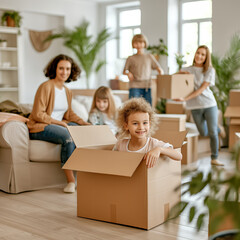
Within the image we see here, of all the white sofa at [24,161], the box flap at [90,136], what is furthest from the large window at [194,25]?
the box flap at [90,136]

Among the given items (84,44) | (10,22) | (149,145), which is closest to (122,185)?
(149,145)

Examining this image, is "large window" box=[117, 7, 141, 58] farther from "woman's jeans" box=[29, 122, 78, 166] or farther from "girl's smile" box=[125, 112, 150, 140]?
"girl's smile" box=[125, 112, 150, 140]

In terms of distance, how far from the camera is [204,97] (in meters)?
4.32

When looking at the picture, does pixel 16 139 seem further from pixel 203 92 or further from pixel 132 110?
pixel 203 92

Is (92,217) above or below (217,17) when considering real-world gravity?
below

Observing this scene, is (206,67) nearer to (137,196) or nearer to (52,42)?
(137,196)

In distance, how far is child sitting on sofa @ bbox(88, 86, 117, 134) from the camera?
3746mm

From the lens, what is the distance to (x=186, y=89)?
4.31m

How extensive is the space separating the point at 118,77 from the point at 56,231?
636 centimetres

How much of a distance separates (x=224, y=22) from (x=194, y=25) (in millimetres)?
1001

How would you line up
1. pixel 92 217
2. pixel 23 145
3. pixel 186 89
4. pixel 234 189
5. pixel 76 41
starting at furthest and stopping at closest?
pixel 76 41 → pixel 186 89 → pixel 23 145 → pixel 92 217 → pixel 234 189

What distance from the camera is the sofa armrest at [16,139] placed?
326 centimetres

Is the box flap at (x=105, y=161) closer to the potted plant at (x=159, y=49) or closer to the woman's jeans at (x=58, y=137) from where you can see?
the woman's jeans at (x=58, y=137)

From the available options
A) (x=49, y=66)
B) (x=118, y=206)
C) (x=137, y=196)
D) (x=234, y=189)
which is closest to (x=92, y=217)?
(x=118, y=206)
